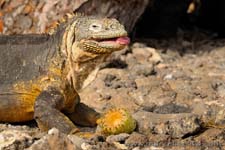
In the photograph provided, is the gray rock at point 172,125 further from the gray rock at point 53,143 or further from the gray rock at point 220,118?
the gray rock at point 53,143

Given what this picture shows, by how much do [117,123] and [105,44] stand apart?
0.67 meters

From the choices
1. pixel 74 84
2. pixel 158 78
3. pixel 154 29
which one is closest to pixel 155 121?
pixel 74 84

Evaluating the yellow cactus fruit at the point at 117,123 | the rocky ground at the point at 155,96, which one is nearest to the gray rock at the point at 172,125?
the rocky ground at the point at 155,96

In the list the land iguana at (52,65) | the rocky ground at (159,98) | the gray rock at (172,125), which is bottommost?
the rocky ground at (159,98)

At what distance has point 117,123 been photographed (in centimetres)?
480

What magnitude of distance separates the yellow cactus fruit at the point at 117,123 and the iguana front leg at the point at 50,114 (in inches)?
9.9

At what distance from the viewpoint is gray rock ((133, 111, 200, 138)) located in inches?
192

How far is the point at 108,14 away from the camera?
7.64 meters

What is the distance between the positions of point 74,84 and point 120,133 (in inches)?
24.7

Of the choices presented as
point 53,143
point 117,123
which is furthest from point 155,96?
point 53,143

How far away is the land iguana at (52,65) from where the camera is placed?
4.83 m

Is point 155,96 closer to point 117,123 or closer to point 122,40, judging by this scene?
point 117,123

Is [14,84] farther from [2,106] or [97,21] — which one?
[97,21]

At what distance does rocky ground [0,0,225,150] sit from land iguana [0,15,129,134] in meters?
0.21
